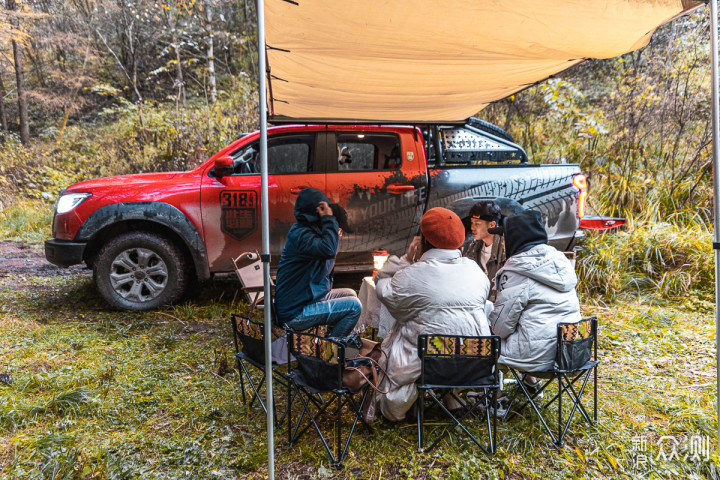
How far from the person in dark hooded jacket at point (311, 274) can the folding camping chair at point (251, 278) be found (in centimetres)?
102

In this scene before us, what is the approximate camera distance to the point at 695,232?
6.34 metres

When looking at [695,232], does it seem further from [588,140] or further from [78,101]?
[78,101]

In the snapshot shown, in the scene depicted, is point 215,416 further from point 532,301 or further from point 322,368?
point 532,301

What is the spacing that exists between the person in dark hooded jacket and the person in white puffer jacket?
512 millimetres

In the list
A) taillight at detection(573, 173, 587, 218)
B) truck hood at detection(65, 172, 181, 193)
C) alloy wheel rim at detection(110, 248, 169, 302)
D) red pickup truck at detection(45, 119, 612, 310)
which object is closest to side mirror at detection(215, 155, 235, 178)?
red pickup truck at detection(45, 119, 612, 310)

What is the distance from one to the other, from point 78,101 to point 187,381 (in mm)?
15492

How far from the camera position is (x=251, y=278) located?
4.59 meters

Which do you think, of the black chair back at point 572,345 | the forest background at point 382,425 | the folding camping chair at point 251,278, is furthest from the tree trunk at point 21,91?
the black chair back at point 572,345

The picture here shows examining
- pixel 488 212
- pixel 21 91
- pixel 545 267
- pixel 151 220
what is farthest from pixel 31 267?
pixel 21 91

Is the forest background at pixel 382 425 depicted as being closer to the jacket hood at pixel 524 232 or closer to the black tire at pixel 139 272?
the black tire at pixel 139 272

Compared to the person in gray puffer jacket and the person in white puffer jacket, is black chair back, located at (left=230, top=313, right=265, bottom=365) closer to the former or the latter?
the person in white puffer jacket

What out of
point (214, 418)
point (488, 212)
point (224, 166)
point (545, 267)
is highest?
point (224, 166)

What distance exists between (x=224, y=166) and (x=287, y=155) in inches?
28.9

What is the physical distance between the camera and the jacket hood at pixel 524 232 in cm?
284
